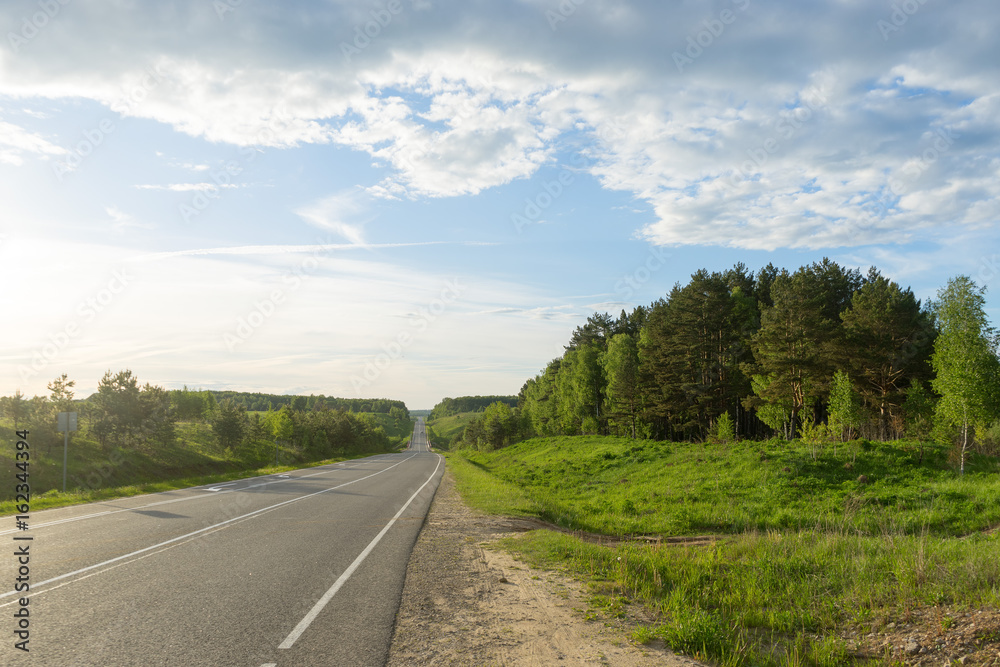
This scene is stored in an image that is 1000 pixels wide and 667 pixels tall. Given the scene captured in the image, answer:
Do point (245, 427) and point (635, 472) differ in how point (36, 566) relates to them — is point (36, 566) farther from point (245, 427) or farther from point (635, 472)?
point (245, 427)

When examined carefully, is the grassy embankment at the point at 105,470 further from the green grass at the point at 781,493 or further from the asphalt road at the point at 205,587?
the green grass at the point at 781,493

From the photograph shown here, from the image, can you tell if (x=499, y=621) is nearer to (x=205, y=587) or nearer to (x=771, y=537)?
(x=205, y=587)

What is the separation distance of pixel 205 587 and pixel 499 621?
434 cm

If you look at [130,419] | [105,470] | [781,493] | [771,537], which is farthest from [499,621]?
A: [130,419]

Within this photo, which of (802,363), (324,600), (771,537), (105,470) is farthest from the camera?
(802,363)

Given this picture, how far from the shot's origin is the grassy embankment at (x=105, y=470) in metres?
20.4

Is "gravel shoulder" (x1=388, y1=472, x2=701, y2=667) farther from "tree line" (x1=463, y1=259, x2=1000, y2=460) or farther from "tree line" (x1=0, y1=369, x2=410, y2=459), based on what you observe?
"tree line" (x1=0, y1=369, x2=410, y2=459)

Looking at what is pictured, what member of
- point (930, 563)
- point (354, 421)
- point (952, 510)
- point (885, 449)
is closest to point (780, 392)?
point (885, 449)

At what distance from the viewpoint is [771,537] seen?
1234 centimetres

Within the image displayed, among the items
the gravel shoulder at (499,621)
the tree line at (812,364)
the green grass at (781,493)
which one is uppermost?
the tree line at (812,364)

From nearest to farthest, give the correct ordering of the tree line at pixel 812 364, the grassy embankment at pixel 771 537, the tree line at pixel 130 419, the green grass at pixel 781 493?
the grassy embankment at pixel 771 537 < the green grass at pixel 781 493 < the tree line at pixel 812 364 < the tree line at pixel 130 419

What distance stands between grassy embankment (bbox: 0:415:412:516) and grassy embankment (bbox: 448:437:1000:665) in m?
13.8

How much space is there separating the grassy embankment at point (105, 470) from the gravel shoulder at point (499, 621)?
49.4 feet

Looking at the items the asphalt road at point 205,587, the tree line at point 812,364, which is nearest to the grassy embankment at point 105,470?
the asphalt road at point 205,587
